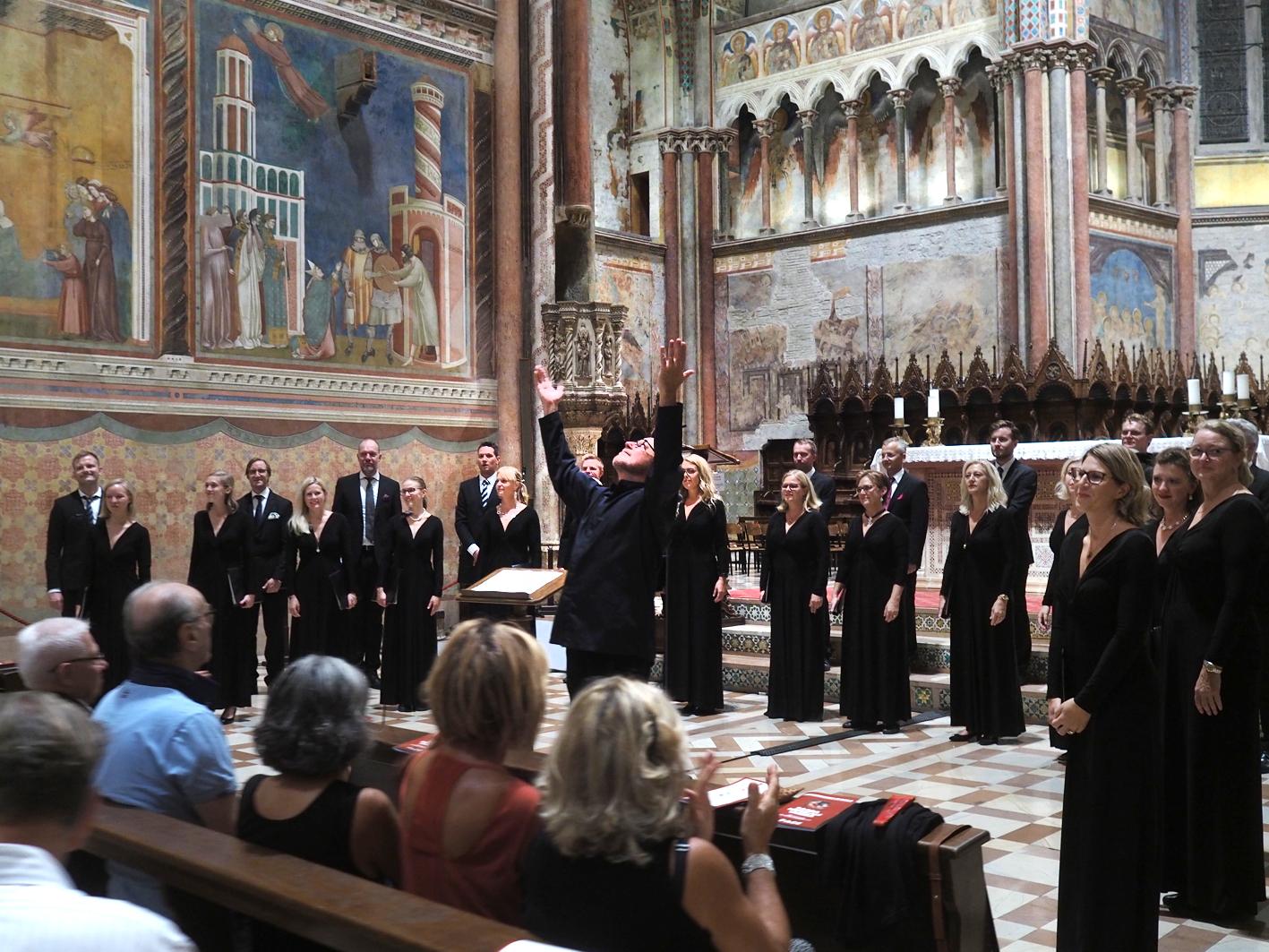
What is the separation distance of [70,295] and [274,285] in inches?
82.3

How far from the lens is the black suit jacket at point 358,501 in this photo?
9.59m

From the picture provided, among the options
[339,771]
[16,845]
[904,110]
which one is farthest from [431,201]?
[16,845]

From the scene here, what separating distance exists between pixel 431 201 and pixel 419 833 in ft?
39.8

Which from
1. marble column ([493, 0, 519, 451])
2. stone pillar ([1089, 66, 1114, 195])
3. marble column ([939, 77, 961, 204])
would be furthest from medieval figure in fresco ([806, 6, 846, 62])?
marble column ([493, 0, 519, 451])

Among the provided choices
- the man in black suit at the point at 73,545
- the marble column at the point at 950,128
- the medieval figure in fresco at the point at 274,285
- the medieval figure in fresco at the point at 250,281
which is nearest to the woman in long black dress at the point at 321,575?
the man in black suit at the point at 73,545

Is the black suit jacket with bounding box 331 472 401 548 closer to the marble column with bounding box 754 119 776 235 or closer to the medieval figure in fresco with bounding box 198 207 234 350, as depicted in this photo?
the medieval figure in fresco with bounding box 198 207 234 350

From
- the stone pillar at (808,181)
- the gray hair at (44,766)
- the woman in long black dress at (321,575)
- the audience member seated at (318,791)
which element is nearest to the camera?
the gray hair at (44,766)

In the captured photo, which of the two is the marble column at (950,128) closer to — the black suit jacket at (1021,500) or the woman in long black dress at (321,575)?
the black suit jacket at (1021,500)

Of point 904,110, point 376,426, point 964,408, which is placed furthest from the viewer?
point 904,110

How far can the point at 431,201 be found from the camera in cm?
1398

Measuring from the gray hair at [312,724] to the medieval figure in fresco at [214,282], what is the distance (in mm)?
9852

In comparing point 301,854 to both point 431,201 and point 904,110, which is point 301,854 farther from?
point 904,110

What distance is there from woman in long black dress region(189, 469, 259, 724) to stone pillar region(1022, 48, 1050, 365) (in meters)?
12.1

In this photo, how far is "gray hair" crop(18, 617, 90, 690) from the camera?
3.70m
